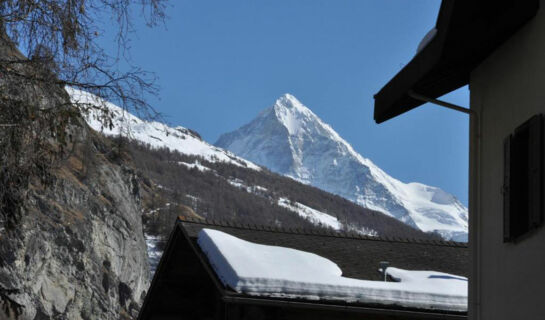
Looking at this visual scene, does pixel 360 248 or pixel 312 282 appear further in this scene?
pixel 360 248

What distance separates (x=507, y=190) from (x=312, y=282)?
5.51 m

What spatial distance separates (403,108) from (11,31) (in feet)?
10.8

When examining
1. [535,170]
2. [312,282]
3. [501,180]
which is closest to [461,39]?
[501,180]

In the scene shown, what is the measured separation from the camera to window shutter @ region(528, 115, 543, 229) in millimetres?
5750

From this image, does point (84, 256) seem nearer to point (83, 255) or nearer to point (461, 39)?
point (83, 255)

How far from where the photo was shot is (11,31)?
664cm

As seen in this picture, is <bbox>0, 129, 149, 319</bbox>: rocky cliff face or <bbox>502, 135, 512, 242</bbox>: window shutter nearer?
<bbox>502, 135, 512, 242</bbox>: window shutter

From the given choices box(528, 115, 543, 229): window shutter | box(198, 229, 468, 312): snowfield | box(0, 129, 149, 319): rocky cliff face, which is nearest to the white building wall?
box(528, 115, 543, 229): window shutter

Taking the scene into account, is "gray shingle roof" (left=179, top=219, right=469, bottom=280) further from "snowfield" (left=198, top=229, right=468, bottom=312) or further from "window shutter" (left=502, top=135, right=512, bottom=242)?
"window shutter" (left=502, top=135, right=512, bottom=242)

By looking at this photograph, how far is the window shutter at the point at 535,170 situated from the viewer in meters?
5.75

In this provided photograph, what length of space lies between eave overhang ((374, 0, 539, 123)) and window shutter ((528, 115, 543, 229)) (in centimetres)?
83

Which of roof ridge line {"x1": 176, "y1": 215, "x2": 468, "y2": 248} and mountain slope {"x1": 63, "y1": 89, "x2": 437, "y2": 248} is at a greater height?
mountain slope {"x1": 63, "y1": 89, "x2": 437, "y2": 248}

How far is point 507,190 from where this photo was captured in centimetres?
630

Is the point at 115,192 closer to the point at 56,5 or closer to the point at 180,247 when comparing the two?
the point at 180,247
